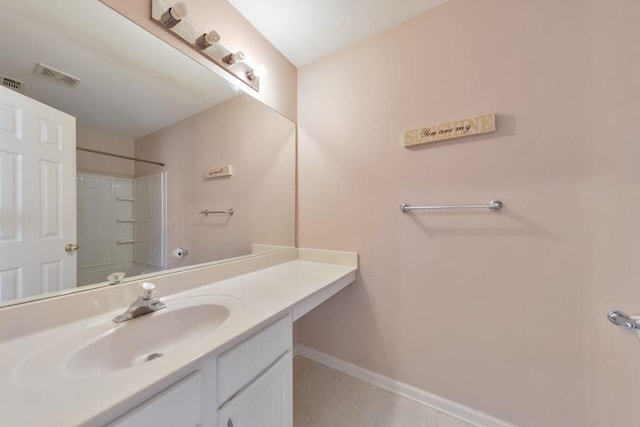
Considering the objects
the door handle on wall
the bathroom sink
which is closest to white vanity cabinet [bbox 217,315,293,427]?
the bathroom sink

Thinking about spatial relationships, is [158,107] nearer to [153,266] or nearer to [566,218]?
[153,266]

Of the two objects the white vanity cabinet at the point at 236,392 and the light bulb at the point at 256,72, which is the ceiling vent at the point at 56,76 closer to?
the light bulb at the point at 256,72

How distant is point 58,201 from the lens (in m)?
0.76

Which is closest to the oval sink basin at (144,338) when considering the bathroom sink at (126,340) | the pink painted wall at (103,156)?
the bathroom sink at (126,340)

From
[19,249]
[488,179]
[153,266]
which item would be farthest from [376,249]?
[19,249]

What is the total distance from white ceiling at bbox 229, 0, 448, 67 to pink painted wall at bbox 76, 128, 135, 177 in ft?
3.28

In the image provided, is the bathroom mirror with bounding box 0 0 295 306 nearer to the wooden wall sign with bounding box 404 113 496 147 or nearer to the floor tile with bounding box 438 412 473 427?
the wooden wall sign with bounding box 404 113 496 147

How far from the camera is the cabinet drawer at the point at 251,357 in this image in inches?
26.6

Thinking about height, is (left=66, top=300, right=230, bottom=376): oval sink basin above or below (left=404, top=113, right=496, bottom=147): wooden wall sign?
below

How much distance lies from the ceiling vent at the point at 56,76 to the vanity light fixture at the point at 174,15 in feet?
1.40

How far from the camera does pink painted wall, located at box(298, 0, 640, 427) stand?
0.94m

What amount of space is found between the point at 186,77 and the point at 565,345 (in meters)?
2.15

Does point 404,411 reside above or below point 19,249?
below

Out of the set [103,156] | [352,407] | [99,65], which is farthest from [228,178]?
[352,407]
